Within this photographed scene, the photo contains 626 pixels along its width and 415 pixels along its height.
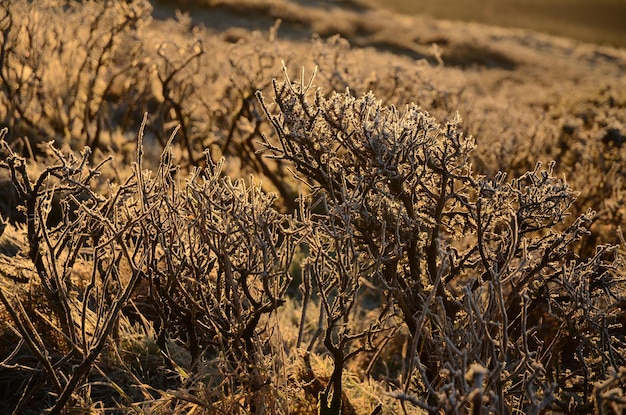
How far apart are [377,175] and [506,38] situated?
34085 mm

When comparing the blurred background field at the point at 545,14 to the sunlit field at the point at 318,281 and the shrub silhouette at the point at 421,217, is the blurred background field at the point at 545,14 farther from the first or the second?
the shrub silhouette at the point at 421,217

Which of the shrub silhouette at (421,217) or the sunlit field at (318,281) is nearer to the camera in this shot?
the sunlit field at (318,281)

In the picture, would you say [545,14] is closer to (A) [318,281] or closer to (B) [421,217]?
(B) [421,217]

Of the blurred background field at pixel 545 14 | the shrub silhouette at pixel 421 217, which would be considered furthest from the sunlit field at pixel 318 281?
the blurred background field at pixel 545 14

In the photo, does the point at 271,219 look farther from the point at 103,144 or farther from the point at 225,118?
the point at 103,144

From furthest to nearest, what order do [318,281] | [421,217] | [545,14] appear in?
1. [545,14]
2. [421,217]
3. [318,281]

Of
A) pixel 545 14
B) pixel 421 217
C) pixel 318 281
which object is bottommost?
pixel 318 281

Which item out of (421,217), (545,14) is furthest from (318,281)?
(545,14)

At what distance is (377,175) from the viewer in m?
2.54

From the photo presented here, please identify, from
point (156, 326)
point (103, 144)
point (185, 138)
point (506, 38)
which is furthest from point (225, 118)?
point (506, 38)

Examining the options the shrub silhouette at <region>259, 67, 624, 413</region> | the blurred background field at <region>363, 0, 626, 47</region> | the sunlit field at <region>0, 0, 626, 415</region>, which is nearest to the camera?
the sunlit field at <region>0, 0, 626, 415</region>

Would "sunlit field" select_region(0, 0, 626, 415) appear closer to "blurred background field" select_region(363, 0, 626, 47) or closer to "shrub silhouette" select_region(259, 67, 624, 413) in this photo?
"shrub silhouette" select_region(259, 67, 624, 413)

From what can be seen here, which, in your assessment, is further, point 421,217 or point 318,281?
point 421,217

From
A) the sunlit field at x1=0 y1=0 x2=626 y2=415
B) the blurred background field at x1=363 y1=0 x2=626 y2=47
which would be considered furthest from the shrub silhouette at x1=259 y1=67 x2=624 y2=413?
the blurred background field at x1=363 y1=0 x2=626 y2=47
